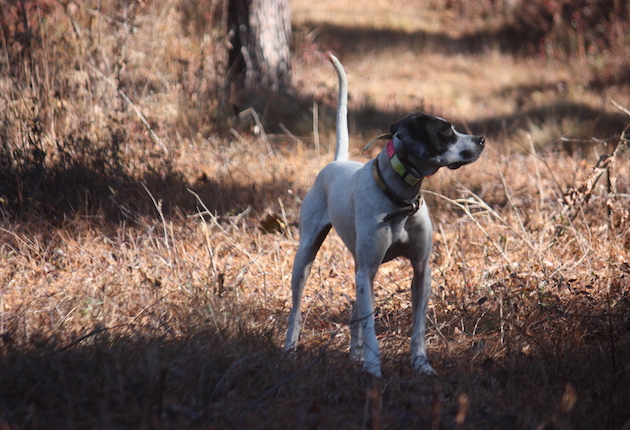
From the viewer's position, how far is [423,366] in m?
2.82

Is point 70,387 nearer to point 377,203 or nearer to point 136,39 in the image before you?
point 377,203

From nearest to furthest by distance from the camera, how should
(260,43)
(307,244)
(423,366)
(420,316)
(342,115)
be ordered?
(423,366) → (420,316) → (307,244) → (342,115) → (260,43)

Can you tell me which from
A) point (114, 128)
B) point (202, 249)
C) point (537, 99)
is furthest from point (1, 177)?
point (537, 99)

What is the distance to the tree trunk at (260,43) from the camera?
22.5 feet

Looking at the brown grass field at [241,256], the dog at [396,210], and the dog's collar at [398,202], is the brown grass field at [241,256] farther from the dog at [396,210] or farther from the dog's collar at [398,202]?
the dog's collar at [398,202]

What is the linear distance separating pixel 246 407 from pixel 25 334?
1083mm

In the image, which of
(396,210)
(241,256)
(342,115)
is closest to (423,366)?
(396,210)

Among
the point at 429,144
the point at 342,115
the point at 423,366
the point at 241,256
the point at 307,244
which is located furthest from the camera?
the point at 241,256

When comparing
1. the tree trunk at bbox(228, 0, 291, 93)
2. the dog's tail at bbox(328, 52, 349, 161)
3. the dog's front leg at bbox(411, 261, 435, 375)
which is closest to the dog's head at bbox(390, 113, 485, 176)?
the dog's front leg at bbox(411, 261, 435, 375)

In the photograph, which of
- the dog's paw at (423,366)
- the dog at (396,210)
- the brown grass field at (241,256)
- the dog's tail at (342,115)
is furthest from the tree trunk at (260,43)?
the dog's paw at (423,366)

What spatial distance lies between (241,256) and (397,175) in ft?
6.24

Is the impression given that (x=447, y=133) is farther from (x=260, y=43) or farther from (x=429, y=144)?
(x=260, y=43)

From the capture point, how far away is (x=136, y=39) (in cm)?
605

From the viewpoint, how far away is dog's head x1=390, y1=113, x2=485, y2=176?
2.67 metres
